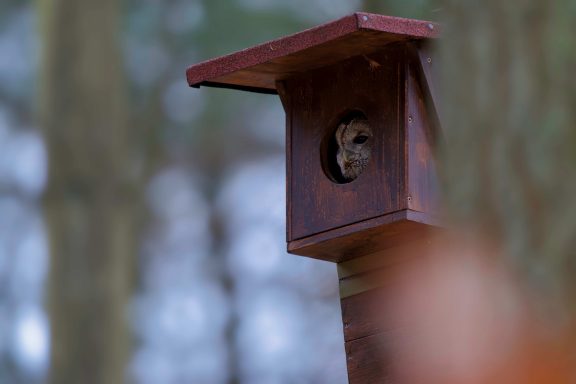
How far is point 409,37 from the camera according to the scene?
3.32 metres

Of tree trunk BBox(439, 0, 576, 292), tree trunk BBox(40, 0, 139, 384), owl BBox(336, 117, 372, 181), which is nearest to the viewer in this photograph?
tree trunk BBox(439, 0, 576, 292)

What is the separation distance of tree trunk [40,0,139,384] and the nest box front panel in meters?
5.75

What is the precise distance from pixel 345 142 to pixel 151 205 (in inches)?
302

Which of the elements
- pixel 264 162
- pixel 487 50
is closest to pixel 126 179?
pixel 264 162

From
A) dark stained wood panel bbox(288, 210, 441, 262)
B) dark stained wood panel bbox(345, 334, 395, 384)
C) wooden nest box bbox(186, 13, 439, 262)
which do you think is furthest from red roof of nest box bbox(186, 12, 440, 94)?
dark stained wood panel bbox(345, 334, 395, 384)

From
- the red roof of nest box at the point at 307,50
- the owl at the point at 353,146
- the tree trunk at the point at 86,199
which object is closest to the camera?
the red roof of nest box at the point at 307,50

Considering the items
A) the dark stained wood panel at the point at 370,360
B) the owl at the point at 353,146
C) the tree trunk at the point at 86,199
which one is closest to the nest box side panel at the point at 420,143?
the owl at the point at 353,146

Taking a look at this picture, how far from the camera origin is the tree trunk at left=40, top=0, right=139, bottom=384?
928 centimetres

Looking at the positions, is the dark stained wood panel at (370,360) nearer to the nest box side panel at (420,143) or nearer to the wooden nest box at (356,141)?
the wooden nest box at (356,141)

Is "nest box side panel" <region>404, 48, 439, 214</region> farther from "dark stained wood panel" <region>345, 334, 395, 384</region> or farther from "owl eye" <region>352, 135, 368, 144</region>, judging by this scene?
Result: "dark stained wood panel" <region>345, 334, 395, 384</region>

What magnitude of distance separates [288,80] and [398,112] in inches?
13.9

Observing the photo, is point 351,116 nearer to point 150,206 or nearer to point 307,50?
point 307,50

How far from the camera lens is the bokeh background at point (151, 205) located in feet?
30.7

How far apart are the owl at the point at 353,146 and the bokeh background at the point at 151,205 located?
477 cm
